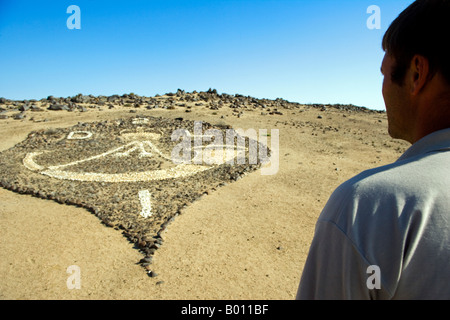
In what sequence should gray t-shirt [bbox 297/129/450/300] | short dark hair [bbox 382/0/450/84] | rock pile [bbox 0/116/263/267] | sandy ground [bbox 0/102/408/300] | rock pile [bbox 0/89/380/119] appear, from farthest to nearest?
rock pile [bbox 0/89/380/119], rock pile [bbox 0/116/263/267], sandy ground [bbox 0/102/408/300], short dark hair [bbox 382/0/450/84], gray t-shirt [bbox 297/129/450/300]

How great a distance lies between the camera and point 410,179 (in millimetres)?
1003

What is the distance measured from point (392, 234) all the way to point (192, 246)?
4389 mm

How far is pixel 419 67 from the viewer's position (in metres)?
1.16

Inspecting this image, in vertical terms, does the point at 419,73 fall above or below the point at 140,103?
below

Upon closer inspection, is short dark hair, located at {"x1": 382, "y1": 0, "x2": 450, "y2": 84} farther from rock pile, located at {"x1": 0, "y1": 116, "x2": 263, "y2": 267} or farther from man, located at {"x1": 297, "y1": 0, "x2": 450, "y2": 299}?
rock pile, located at {"x1": 0, "y1": 116, "x2": 263, "y2": 267}

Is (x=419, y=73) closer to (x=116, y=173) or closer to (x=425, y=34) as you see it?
(x=425, y=34)

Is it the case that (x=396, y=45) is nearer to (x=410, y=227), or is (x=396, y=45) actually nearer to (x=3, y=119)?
(x=410, y=227)

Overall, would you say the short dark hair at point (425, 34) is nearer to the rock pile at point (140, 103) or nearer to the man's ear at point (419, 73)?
the man's ear at point (419, 73)

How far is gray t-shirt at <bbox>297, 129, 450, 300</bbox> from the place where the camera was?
0.96m

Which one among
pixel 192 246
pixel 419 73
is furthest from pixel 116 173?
pixel 419 73

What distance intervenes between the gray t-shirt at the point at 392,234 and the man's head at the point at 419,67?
0.13 meters

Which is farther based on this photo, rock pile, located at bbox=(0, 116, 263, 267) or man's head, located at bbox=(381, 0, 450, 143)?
rock pile, located at bbox=(0, 116, 263, 267)

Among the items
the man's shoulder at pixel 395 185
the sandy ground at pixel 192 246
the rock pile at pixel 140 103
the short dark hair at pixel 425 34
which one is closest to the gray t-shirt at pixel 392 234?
the man's shoulder at pixel 395 185

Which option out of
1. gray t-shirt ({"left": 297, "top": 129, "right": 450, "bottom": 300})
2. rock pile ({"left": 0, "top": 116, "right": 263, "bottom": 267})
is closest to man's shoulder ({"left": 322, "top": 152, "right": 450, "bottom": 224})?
gray t-shirt ({"left": 297, "top": 129, "right": 450, "bottom": 300})
